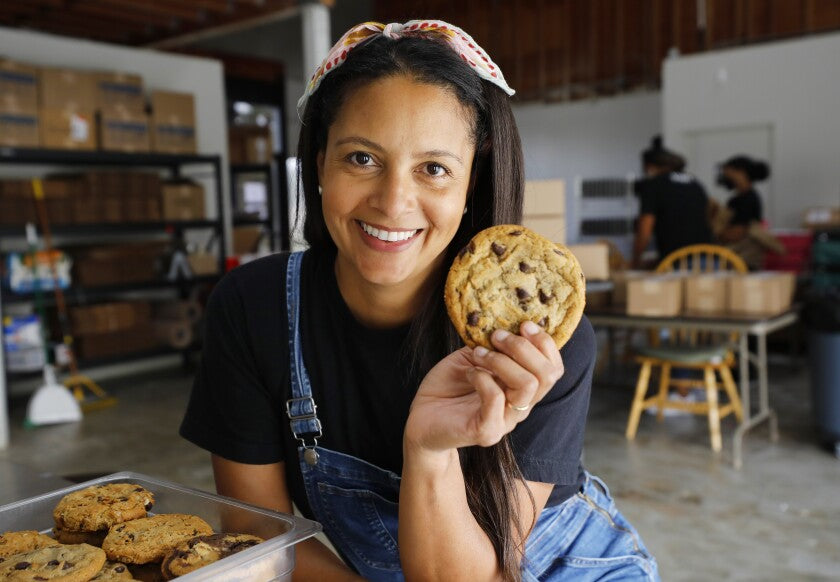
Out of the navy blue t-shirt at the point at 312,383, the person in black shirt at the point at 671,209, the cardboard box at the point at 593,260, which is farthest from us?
the person in black shirt at the point at 671,209

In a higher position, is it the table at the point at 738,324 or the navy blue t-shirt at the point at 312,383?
the navy blue t-shirt at the point at 312,383

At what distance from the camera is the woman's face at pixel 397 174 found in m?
1.11

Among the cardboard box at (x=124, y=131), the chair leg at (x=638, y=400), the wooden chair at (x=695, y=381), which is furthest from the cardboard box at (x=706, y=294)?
the cardboard box at (x=124, y=131)

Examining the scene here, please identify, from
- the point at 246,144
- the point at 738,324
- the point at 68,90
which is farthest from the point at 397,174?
the point at 246,144

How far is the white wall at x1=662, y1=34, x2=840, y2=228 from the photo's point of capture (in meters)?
8.44

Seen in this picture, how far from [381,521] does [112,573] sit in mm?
587

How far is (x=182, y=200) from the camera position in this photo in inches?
269

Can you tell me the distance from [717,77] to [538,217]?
241 inches

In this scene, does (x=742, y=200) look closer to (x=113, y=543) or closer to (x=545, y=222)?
(x=545, y=222)

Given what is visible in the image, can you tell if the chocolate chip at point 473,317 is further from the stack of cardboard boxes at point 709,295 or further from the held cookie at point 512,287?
the stack of cardboard boxes at point 709,295

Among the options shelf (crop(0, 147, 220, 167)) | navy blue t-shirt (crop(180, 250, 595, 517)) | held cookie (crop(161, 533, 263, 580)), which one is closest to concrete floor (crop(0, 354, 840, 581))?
shelf (crop(0, 147, 220, 167))

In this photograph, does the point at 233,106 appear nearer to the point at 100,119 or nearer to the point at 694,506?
the point at 100,119

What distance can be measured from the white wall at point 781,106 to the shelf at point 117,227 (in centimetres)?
614

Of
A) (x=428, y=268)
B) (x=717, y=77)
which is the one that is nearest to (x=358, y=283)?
(x=428, y=268)
